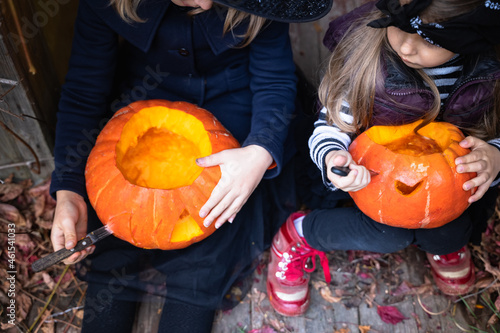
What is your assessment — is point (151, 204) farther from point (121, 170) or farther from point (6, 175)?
point (6, 175)

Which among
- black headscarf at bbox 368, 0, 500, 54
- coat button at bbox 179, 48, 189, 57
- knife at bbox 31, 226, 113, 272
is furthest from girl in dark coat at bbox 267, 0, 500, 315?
knife at bbox 31, 226, 113, 272

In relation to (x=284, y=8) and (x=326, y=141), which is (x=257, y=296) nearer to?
(x=326, y=141)

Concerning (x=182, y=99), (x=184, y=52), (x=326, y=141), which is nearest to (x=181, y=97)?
(x=182, y=99)

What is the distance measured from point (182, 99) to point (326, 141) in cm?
62

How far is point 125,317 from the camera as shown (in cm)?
156

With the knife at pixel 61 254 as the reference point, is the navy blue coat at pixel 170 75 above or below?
above

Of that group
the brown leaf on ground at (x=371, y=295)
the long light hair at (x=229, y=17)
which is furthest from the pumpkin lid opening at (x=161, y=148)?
the brown leaf on ground at (x=371, y=295)

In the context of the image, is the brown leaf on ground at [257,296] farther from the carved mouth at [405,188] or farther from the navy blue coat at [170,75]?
the carved mouth at [405,188]

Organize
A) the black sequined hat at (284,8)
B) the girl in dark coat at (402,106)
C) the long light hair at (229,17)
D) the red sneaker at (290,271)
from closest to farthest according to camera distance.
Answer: the black sequined hat at (284,8) < the girl in dark coat at (402,106) < the long light hair at (229,17) < the red sneaker at (290,271)

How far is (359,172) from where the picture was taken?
4.00 feet

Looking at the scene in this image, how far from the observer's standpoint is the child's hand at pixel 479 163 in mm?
1266

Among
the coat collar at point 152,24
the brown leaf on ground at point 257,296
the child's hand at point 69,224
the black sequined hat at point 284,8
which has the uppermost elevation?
the black sequined hat at point 284,8

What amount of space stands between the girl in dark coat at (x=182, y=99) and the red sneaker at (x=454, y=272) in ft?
2.25

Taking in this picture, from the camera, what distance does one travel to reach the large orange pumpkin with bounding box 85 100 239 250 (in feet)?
4.25
